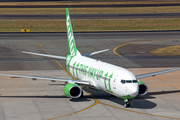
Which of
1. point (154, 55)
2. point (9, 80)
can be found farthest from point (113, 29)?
point (9, 80)

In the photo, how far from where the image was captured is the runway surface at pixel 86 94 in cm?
3325

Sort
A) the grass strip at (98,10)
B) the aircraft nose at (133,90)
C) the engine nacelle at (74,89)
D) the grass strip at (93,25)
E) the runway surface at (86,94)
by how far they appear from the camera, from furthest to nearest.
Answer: the grass strip at (98,10)
the grass strip at (93,25)
the engine nacelle at (74,89)
the runway surface at (86,94)
the aircraft nose at (133,90)

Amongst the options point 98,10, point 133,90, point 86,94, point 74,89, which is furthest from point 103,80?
point 98,10

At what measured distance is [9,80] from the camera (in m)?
48.1

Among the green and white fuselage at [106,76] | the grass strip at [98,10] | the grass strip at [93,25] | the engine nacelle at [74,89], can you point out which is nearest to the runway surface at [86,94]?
the engine nacelle at [74,89]

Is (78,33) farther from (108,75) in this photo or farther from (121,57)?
(108,75)

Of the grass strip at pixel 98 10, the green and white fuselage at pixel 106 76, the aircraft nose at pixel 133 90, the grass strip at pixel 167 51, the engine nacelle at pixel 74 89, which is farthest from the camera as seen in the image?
the grass strip at pixel 98 10

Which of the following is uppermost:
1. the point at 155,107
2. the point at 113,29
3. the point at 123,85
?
the point at 113,29

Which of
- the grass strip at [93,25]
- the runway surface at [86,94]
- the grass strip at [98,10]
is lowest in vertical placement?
the runway surface at [86,94]

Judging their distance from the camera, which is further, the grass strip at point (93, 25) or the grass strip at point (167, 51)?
the grass strip at point (93, 25)

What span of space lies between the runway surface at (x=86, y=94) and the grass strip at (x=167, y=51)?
85.9 inches

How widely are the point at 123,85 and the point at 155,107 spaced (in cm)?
533

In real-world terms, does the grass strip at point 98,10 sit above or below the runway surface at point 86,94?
above

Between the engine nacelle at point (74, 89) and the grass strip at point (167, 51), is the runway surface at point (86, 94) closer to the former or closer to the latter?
the engine nacelle at point (74, 89)
